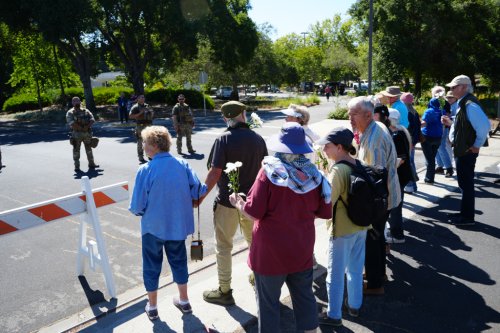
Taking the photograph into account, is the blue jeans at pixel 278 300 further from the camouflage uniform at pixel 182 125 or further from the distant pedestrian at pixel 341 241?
the camouflage uniform at pixel 182 125

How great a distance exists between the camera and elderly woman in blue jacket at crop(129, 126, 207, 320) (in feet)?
11.6

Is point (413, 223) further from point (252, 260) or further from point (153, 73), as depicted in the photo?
point (153, 73)

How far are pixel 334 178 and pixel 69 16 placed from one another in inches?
996

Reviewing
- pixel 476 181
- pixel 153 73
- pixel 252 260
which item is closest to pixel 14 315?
pixel 252 260

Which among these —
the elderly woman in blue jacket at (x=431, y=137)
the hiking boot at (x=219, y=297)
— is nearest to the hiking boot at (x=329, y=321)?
the hiking boot at (x=219, y=297)

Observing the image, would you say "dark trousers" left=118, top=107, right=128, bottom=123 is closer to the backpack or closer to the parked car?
the parked car

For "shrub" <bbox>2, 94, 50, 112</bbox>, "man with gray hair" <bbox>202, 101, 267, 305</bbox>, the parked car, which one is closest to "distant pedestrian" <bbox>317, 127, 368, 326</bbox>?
"man with gray hair" <bbox>202, 101, 267, 305</bbox>

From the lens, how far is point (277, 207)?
2846mm

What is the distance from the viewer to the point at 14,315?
13.4ft

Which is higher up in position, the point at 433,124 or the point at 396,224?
the point at 433,124

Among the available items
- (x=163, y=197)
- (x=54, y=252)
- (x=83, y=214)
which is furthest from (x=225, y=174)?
(x=54, y=252)

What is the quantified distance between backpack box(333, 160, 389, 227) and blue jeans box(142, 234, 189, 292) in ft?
4.58

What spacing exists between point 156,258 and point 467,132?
4441mm

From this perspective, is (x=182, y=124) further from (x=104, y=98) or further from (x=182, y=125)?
(x=104, y=98)
